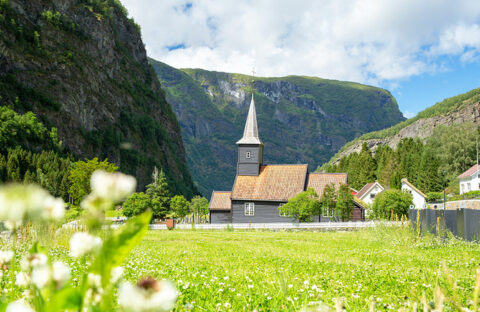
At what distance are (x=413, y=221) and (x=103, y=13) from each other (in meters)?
79.5

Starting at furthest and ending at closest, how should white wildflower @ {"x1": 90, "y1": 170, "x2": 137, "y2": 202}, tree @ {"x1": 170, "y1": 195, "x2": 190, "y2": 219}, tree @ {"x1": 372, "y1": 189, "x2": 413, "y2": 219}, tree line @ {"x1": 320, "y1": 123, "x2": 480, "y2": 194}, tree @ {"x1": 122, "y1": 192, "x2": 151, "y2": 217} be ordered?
tree line @ {"x1": 320, "y1": 123, "x2": 480, "y2": 194} → tree @ {"x1": 170, "y1": 195, "x2": 190, "y2": 219} → tree @ {"x1": 122, "y1": 192, "x2": 151, "y2": 217} → tree @ {"x1": 372, "y1": 189, "x2": 413, "y2": 219} → white wildflower @ {"x1": 90, "y1": 170, "x2": 137, "y2": 202}

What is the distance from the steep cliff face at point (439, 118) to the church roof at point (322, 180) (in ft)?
274

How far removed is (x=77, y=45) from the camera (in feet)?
222

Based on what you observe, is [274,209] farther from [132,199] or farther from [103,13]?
[103,13]

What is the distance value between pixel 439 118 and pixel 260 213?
367ft

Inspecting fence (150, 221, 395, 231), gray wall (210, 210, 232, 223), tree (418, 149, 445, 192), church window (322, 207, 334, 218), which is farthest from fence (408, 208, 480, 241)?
tree (418, 149, 445, 192)

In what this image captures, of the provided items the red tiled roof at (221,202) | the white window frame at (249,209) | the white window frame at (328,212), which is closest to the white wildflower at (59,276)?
the white window frame at (328,212)

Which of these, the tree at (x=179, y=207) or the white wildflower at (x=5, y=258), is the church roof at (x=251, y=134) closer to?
the tree at (x=179, y=207)

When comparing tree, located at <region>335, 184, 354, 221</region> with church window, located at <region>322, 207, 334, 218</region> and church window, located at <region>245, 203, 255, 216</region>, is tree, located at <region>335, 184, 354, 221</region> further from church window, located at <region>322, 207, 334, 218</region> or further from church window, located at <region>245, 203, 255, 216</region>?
church window, located at <region>245, 203, 255, 216</region>

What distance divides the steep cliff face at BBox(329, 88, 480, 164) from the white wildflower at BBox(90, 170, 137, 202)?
124 metres

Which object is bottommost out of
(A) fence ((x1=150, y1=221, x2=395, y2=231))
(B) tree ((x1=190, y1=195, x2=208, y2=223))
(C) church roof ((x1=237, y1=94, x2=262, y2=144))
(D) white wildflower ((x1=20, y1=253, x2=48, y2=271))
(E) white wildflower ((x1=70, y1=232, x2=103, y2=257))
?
(A) fence ((x1=150, y1=221, x2=395, y2=231))

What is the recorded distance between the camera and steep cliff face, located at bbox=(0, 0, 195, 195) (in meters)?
54.9

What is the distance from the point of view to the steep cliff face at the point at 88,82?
180 feet

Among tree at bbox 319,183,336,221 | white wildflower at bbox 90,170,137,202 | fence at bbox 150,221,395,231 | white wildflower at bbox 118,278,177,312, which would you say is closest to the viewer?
white wildflower at bbox 118,278,177,312
